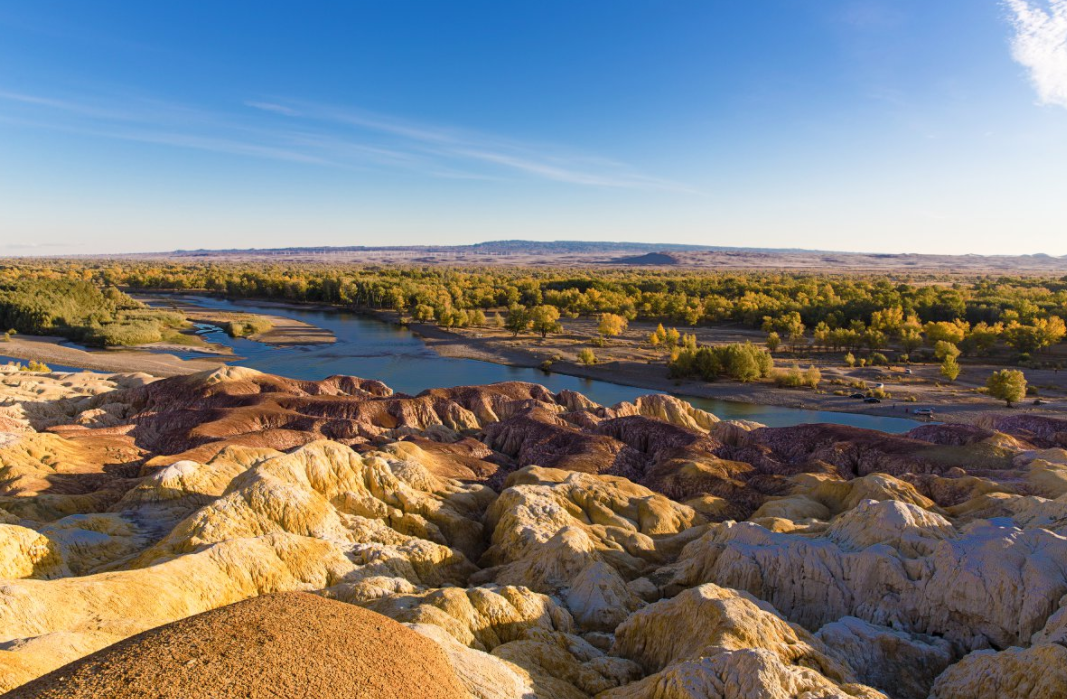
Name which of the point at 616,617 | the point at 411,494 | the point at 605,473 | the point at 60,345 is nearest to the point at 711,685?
the point at 616,617

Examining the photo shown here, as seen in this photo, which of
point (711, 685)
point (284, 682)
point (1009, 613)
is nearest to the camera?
point (284, 682)

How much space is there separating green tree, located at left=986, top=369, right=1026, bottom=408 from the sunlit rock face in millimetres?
29835

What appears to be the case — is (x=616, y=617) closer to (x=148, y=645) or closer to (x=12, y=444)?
(x=148, y=645)

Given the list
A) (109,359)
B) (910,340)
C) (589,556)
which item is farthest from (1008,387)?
(109,359)

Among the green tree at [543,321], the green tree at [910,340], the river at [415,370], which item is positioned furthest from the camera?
the green tree at [543,321]

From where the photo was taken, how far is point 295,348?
8606 cm

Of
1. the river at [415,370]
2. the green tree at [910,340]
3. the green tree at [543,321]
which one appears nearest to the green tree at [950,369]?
the green tree at [910,340]

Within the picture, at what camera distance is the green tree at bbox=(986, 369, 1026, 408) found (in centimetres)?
5703

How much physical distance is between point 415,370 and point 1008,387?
63.0 m

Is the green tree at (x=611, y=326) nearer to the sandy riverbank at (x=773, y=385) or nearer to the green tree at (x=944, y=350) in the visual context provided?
the sandy riverbank at (x=773, y=385)

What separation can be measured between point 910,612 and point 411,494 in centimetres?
1648

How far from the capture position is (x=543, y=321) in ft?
319

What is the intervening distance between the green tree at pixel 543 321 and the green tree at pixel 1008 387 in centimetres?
5786

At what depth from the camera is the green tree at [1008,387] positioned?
57031 millimetres
